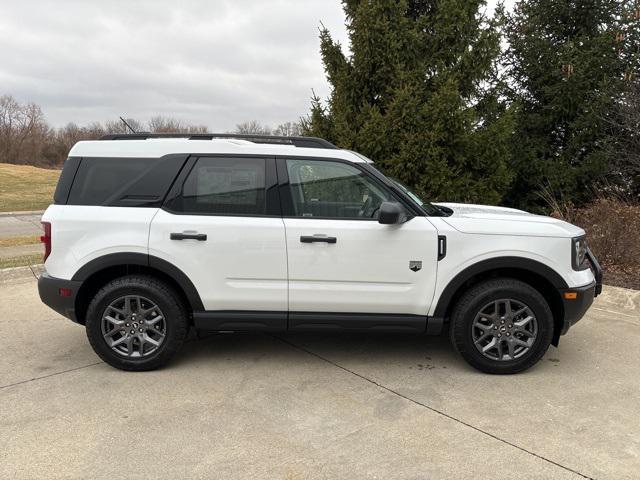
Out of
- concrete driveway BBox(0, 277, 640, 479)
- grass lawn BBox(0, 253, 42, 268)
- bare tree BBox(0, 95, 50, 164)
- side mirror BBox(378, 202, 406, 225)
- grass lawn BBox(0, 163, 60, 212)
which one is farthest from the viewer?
bare tree BBox(0, 95, 50, 164)

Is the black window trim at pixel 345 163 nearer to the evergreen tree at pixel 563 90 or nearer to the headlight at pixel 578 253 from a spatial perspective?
the headlight at pixel 578 253

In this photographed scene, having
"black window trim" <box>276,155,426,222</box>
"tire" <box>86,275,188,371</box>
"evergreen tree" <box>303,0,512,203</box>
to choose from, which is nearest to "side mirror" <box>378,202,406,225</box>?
"black window trim" <box>276,155,426,222</box>

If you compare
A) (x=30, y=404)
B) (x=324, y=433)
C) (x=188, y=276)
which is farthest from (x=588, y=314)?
(x=30, y=404)

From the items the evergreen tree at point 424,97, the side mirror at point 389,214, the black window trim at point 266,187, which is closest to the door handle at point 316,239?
the black window trim at point 266,187

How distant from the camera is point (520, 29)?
1184 cm

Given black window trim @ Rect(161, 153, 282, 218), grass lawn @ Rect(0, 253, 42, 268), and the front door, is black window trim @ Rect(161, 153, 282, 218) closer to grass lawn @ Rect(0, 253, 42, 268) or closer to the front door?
the front door

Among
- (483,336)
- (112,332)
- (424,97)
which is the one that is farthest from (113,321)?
(424,97)

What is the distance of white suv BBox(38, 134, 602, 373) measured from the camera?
3.83 m

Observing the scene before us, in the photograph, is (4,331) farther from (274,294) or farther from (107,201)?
(274,294)

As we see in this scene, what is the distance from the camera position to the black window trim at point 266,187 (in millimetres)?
3916

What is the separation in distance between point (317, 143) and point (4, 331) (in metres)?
3.74

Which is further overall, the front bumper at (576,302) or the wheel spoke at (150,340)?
the wheel spoke at (150,340)

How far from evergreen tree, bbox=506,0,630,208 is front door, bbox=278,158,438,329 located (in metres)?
7.93

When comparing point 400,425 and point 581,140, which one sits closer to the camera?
point 400,425
